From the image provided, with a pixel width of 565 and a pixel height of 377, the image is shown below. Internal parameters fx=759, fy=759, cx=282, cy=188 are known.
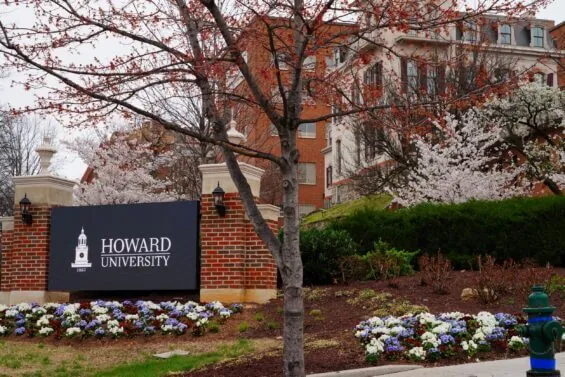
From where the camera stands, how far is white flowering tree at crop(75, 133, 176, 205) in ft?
93.6

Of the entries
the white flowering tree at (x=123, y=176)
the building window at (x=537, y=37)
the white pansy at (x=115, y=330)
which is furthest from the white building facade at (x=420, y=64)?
the white flowering tree at (x=123, y=176)

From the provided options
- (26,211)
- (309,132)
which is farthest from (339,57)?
(309,132)

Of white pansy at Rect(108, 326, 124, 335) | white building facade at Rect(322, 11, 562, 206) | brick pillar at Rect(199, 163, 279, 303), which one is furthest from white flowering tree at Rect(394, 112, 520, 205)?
white pansy at Rect(108, 326, 124, 335)

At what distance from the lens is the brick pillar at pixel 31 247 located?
51.6 ft

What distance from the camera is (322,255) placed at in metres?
15.1

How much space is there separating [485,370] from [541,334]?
9.73ft

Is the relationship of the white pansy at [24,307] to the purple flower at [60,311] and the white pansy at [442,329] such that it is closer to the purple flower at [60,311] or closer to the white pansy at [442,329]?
the purple flower at [60,311]

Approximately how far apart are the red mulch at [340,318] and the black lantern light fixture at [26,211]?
5.56m

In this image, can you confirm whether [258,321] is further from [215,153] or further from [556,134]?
[556,134]

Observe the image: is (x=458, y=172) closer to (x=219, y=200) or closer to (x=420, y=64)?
(x=219, y=200)

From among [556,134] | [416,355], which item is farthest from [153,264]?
[556,134]

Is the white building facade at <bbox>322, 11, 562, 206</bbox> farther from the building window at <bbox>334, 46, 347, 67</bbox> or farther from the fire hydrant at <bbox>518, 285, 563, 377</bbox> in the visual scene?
the fire hydrant at <bbox>518, 285, 563, 377</bbox>

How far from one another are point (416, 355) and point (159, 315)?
5.35m

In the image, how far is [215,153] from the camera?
70.7ft
